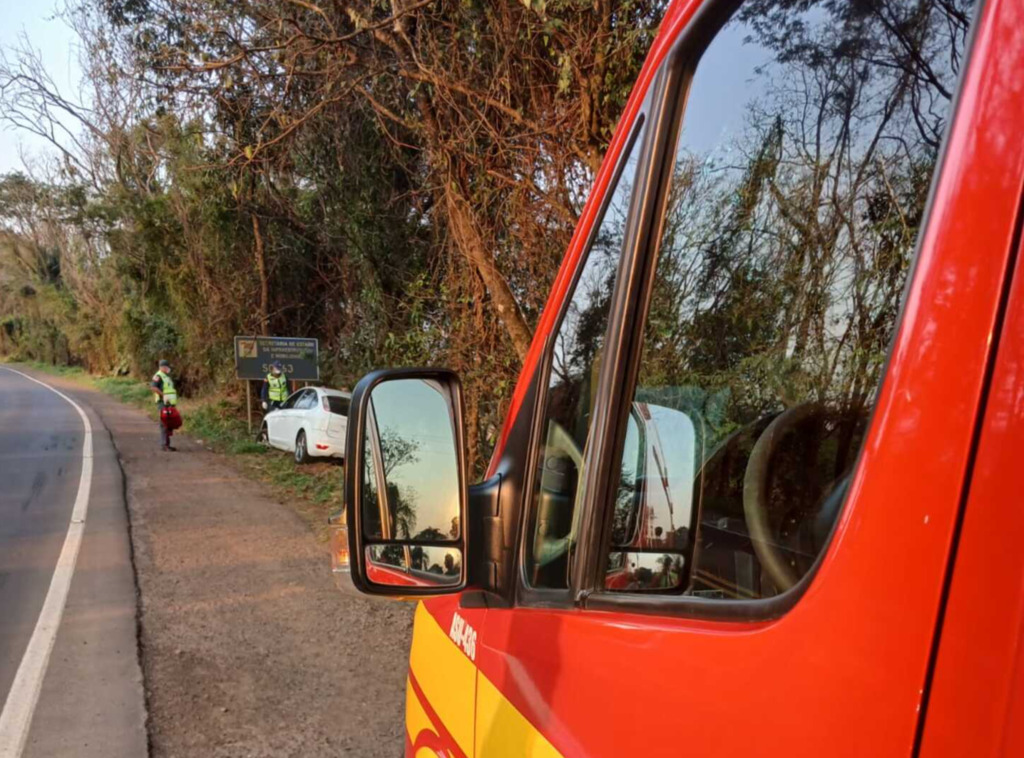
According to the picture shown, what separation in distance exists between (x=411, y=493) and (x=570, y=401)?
13.5 inches

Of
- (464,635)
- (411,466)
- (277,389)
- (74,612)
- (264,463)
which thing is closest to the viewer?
(411,466)

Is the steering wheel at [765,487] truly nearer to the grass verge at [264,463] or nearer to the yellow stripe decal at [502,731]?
the yellow stripe decal at [502,731]

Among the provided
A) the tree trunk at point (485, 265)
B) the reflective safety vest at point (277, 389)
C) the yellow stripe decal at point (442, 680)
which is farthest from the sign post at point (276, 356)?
the yellow stripe decal at point (442, 680)

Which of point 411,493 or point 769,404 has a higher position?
point 769,404

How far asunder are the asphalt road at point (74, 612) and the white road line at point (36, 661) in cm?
3

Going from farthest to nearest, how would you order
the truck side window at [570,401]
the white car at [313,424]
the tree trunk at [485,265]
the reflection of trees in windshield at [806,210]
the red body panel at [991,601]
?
the white car at [313,424], the tree trunk at [485,265], the truck side window at [570,401], the reflection of trees in windshield at [806,210], the red body panel at [991,601]

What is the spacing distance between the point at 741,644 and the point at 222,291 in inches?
732

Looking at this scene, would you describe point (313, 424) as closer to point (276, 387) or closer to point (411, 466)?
point (276, 387)

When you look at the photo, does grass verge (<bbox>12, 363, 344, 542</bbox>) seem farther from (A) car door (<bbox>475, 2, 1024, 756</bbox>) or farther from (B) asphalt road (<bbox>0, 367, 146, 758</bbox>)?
(A) car door (<bbox>475, 2, 1024, 756</bbox>)

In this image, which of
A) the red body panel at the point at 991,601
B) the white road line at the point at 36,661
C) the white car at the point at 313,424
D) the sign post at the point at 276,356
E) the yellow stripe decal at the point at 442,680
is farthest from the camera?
the sign post at the point at 276,356

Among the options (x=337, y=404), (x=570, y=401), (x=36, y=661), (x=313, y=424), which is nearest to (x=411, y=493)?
(x=570, y=401)

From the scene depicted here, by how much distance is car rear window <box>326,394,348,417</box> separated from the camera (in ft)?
42.7

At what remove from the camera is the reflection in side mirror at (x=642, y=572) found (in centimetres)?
121

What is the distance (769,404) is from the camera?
113cm
